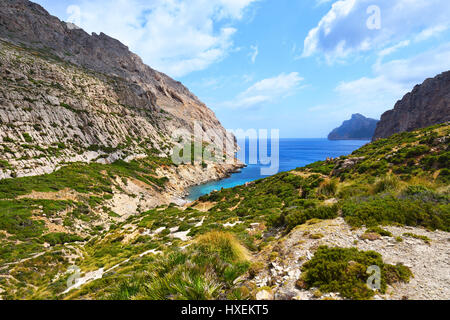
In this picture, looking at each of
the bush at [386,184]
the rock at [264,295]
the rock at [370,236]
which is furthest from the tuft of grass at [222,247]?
the bush at [386,184]

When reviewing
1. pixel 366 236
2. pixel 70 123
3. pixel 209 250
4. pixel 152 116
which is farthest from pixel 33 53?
pixel 366 236

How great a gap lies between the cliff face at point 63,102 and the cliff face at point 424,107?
5146 inches

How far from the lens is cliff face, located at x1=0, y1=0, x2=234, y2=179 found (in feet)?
Result: 121

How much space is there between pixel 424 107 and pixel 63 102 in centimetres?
16326

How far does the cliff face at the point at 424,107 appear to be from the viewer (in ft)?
319

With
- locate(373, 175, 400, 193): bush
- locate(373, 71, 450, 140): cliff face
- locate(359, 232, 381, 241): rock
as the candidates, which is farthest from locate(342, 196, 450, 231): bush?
locate(373, 71, 450, 140): cliff face

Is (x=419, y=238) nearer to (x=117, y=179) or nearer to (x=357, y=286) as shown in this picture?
(x=357, y=286)

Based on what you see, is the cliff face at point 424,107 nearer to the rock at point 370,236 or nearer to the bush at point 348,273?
the rock at point 370,236

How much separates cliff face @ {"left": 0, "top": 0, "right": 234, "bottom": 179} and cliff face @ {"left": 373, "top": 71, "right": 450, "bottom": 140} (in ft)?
429

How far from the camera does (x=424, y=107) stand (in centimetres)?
10531

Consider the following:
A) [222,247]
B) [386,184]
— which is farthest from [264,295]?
[386,184]

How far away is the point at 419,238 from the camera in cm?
645

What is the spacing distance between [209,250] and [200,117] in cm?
13655

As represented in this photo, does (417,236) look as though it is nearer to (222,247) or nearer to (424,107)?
(222,247)
